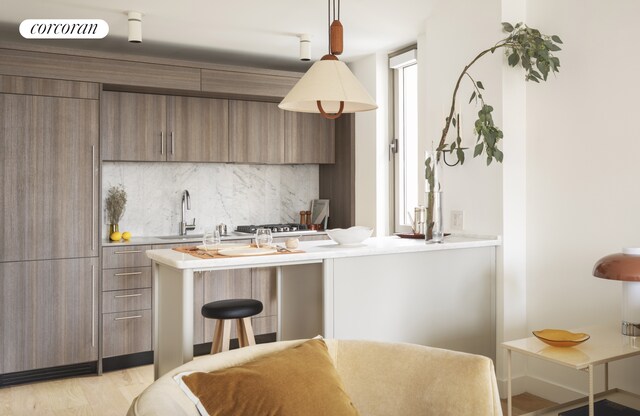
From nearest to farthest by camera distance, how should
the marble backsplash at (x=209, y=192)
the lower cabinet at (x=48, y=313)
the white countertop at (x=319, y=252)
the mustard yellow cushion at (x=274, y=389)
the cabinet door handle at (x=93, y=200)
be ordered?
the mustard yellow cushion at (x=274, y=389) → the white countertop at (x=319, y=252) → the lower cabinet at (x=48, y=313) → the cabinet door handle at (x=93, y=200) → the marble backsplash at (x=209, y=192)

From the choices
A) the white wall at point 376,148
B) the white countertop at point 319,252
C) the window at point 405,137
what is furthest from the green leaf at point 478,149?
the white wall at point 376,148

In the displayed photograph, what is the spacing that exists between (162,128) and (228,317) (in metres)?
2.04

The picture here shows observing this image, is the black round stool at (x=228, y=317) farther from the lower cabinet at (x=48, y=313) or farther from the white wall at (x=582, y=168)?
the white wall at (x=582, y=168)

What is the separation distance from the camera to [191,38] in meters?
4.43

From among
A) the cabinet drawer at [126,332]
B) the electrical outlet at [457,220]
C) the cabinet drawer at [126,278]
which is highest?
the electrical outlet at [457,220]

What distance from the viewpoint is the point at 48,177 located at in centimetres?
402

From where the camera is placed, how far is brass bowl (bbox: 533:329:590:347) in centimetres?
249

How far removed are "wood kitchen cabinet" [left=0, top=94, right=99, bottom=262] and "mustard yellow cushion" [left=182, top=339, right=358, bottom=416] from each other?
288cm

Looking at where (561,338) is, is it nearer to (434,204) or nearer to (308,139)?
(434,204)

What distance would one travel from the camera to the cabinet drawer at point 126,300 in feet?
13.8

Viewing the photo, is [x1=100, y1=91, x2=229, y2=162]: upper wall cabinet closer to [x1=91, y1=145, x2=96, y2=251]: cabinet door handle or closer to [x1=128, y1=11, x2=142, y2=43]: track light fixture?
[x1=91, y1=145, x2=96, y2=251]: cabinet door handle

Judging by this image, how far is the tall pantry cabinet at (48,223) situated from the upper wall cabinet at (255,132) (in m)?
1.15

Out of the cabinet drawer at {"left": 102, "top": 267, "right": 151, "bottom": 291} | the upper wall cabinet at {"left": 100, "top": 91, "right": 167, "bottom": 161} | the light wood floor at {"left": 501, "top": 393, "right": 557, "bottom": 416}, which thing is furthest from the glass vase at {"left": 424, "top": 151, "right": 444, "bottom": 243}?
the upper wall cabinet at {"left": 100, "top": 91, "right": 167, "bottom": 161}

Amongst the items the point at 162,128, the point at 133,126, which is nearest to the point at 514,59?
the point at 162,128
